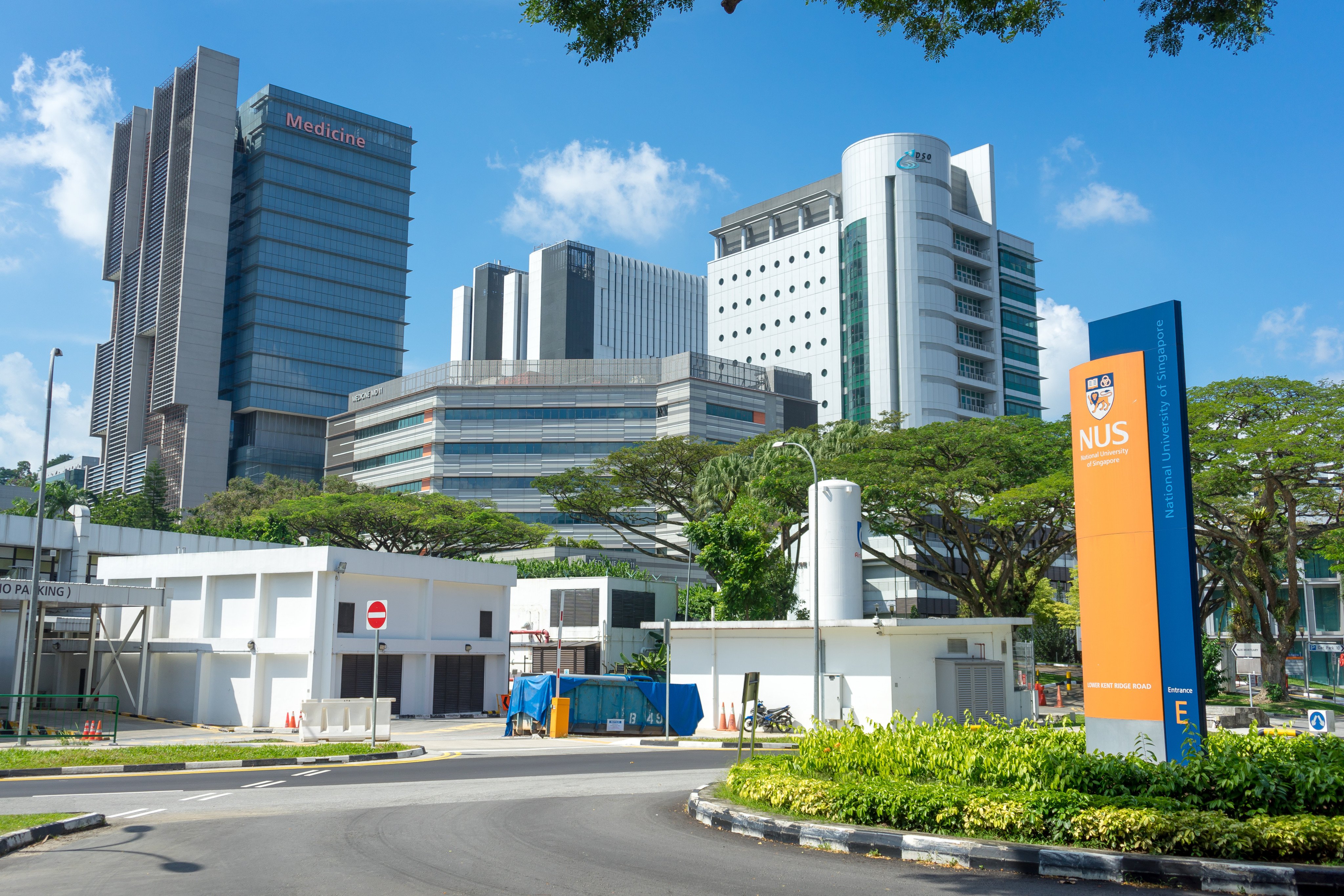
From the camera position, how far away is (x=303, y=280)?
147750mm

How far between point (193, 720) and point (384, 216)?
130m

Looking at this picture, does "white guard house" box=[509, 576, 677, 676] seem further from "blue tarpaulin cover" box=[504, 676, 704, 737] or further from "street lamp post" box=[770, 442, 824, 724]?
"blue tarpaulin cover" box=[504, 676, 704, 737]

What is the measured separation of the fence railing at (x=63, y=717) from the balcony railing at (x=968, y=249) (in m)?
105

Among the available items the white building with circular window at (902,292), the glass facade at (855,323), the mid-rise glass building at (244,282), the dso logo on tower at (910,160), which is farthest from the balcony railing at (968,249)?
the mid-rise glass building at (244,282)

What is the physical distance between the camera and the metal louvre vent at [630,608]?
5062cm

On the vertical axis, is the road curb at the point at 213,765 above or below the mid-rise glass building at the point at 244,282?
below

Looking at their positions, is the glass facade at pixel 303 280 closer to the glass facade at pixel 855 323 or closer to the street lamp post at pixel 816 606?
the glass facade at pixel 855 323

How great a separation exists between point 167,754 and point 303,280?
13531 cm

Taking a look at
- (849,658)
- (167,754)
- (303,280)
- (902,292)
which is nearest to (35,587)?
(167,754)

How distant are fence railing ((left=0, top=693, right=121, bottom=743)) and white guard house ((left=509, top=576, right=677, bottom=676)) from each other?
58.0 feet

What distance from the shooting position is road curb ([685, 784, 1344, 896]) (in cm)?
887

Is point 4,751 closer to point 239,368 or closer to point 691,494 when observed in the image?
point 691,494

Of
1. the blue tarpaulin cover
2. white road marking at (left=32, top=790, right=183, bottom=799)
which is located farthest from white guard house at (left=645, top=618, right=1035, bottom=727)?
white road marking at (left=32, top=790, right=183, bottom=799)

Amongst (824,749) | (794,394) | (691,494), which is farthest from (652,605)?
(794,394)
